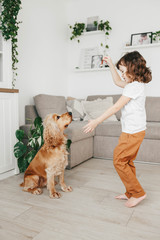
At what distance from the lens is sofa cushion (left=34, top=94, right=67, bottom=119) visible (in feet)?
9.88

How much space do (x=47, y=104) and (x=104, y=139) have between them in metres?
0.93

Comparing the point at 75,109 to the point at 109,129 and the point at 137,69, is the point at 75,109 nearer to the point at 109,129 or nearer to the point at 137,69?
the point at 109,129

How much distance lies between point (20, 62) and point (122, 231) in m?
2.39

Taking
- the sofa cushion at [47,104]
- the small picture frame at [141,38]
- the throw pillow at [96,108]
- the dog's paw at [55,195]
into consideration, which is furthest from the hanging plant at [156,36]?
the dog's paw at [55,195]

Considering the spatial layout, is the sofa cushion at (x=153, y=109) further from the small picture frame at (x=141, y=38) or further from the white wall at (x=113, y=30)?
the small picture frame at (x=141, y=38)

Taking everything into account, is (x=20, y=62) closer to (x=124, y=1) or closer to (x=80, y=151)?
(x=80, y=151)

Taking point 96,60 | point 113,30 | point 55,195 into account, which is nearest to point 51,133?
point 55,195

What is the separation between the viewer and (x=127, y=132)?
1617 millimetres

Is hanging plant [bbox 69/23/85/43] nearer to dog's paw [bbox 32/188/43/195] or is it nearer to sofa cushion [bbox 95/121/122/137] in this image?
sofa cushion [bbox 95/121/122/137]

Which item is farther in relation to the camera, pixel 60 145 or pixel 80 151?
pixel 80 151

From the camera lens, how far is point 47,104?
312 centimetres

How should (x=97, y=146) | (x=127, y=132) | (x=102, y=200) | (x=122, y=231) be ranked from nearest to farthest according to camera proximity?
(x=122, y=231)
(x=127, y=132)
(x=102, y=200)
(x=97, y=146)

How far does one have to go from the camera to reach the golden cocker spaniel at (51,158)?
1812 mm

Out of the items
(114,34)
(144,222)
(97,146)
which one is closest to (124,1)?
(114,34)
